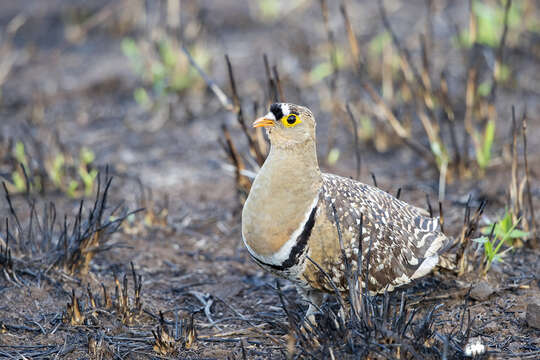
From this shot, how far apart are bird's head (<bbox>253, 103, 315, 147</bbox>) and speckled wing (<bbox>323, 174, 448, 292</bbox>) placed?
0.31 m

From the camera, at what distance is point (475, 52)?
201 inches

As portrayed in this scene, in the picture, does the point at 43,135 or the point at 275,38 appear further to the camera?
the point at 275,38

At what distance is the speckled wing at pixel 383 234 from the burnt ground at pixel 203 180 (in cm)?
25

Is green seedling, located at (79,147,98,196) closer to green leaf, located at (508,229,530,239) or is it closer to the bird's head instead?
the bird's head

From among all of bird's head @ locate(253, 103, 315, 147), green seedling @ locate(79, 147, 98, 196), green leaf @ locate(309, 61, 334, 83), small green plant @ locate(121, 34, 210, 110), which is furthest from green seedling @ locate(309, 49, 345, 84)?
bird's head @ locate(253, 103, 315, 147)

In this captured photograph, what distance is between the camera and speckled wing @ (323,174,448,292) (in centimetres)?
336

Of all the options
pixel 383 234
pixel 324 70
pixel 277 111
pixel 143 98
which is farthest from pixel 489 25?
Answer: pixel 277 111

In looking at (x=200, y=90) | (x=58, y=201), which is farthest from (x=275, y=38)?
(x=58, y=201)

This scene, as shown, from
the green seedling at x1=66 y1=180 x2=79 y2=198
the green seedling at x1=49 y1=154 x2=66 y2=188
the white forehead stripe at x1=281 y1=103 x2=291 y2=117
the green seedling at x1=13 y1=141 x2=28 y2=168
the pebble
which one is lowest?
the pebble

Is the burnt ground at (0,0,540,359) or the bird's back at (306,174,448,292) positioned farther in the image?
the burnt ground at (0,0,540,359)

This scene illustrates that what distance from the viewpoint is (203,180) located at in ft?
19.4

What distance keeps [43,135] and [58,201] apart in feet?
4.64

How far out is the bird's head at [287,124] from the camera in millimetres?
3312

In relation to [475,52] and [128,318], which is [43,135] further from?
[475,52]
